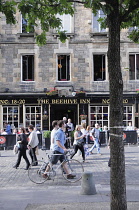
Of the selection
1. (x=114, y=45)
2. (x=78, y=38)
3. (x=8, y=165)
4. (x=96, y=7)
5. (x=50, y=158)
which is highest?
(x=78, y=38)

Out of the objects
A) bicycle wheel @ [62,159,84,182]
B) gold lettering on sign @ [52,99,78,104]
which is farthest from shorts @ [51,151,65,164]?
gold lettering on sign @ [52,99,78,104]

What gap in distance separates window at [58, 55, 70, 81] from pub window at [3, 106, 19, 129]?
3881mm

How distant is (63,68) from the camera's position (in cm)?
2477

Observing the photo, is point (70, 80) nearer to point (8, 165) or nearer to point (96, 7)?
point (8, 165)

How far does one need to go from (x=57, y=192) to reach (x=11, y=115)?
52.0 feet

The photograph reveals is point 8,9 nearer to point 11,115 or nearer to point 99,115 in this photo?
point 11,115

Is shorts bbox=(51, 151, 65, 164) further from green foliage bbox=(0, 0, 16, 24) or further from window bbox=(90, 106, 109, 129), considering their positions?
window bbox=(90, 106, 109, 129)

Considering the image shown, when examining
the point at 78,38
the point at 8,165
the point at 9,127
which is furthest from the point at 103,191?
the point at 78,38

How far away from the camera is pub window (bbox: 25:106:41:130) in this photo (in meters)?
24.5

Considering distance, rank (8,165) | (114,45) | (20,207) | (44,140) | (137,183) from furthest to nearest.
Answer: (44,140) < (8,165) < (137,183) < (20,207) < (114,45)

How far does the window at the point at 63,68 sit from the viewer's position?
81.2 feet

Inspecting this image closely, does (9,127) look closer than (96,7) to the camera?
No

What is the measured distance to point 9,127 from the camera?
931 inches

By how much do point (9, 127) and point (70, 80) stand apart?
539cm
